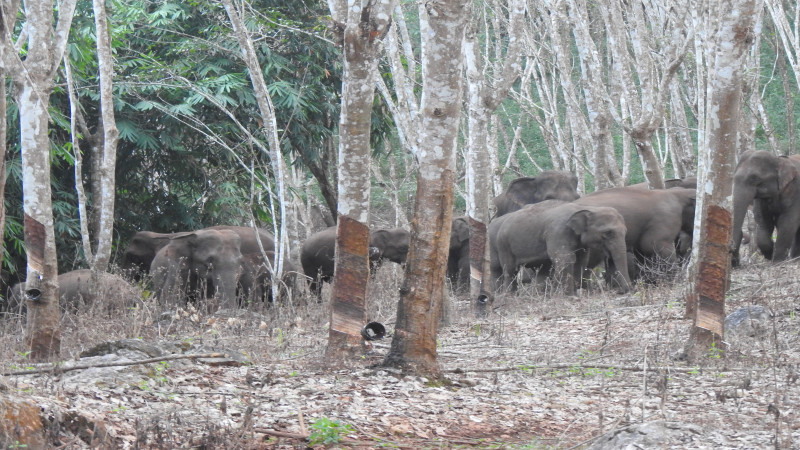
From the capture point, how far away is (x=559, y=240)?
15.5 meters

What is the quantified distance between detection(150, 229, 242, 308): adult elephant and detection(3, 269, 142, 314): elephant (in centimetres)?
117

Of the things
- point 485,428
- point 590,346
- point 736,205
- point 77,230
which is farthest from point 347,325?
point 77,230

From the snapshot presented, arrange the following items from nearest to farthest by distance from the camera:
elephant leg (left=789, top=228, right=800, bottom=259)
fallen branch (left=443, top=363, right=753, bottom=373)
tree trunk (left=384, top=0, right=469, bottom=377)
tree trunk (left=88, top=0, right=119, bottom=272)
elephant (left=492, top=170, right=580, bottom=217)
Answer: tree trunk (left=384, top=0, right=469, bottom=377), fallen branch (left=443, top=363, right=753, bottom=373), tree trunk (left=88, top=0, right=119, bottom=272), elephant leg (left=789, top=228, right=800, bottom=259), elephant (left=492, top=170, right=580, bottom=217)

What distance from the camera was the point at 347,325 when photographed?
8.12 metres

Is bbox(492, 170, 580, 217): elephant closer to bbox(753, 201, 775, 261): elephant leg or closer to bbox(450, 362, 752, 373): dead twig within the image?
bbox(753, 201, 775, 261): elephant leg

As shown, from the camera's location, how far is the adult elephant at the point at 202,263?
14.9 m

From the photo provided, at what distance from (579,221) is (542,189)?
3914 mm

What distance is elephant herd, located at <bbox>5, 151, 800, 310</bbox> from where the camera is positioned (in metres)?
14.8

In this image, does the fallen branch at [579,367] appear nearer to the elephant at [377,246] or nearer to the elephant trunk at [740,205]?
the elephant trunk at [740,205]

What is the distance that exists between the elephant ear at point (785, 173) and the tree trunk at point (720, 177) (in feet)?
22.7

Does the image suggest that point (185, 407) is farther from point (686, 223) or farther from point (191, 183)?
point (191, 183)

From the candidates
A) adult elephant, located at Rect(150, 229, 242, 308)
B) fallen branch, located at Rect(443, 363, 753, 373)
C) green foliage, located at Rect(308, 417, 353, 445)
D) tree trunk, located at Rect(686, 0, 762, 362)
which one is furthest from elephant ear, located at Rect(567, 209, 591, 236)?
green foliage, located at Rect(308, 417, 353, 445)

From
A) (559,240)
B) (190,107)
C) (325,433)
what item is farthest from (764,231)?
(325,433)

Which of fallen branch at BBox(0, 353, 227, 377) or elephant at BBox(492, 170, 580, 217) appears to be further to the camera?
elephant at BBox(492, 170, 580, 217)
